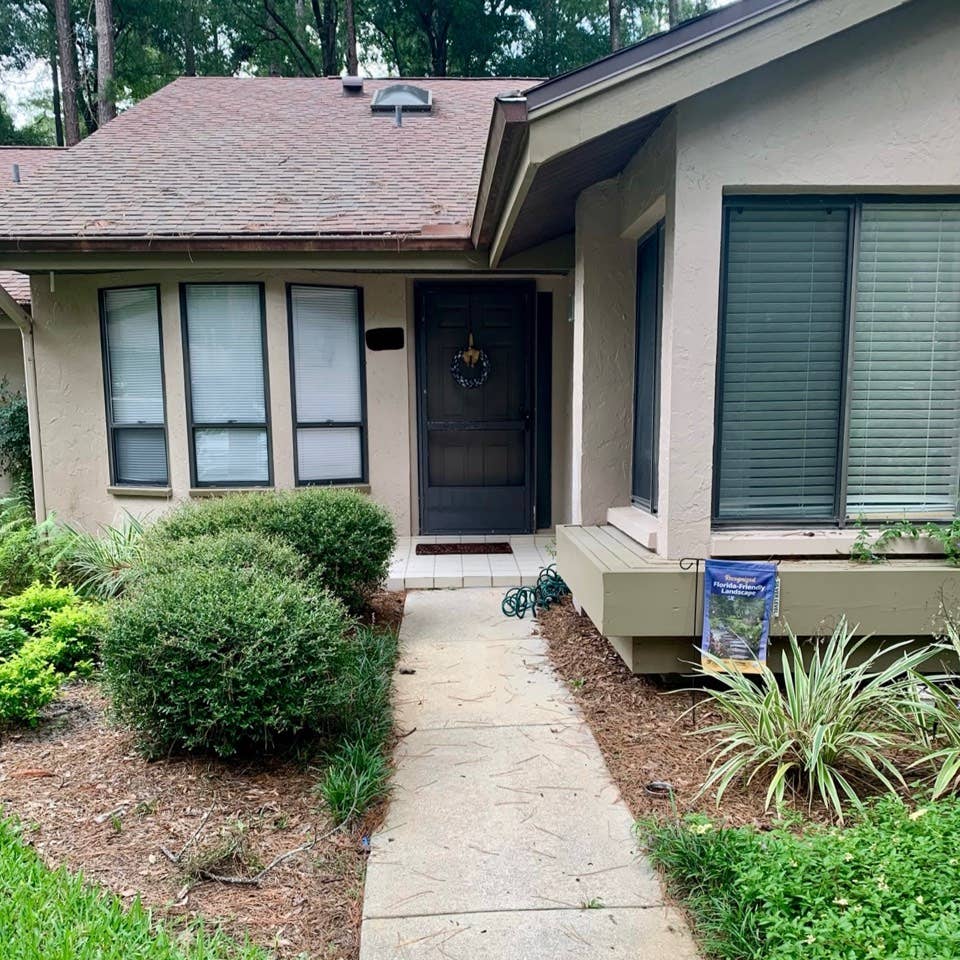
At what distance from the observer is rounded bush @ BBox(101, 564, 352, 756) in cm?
270

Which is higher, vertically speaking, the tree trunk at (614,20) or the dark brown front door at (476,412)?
Result: the tree trunk at (614,20)

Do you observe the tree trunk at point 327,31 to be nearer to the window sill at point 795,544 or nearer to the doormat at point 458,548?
the doormat at point 458,548

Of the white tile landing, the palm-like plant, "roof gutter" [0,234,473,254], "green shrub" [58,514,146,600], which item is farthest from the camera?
"roof gutter" [0,234,473,254]

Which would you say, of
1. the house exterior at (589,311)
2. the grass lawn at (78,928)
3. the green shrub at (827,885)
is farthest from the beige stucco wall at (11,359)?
the green shrub at (827,885)

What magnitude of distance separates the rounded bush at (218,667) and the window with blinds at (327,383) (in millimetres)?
3849

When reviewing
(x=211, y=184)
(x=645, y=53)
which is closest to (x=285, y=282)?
(x=211, y=184)

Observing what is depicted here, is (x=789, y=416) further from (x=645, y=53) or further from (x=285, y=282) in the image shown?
(x=285, y=282)

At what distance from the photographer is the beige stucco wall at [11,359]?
9.07m

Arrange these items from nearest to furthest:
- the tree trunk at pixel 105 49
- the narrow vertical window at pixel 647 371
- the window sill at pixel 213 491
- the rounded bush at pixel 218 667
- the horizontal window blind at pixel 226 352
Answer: the rounded bush at pixel 218 667 → the narrow vertical window at pixel 647 371 → the horizontal window blind at pixel 226 352 → the window sill at pixel 213 491 → the tree trunk at pixel 105 49

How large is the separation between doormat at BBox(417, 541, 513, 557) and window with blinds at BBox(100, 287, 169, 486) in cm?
256

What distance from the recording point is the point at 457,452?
7.16 metres

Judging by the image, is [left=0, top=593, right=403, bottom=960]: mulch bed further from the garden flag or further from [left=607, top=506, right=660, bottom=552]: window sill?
[left=607, top=506, right=660, bottom=552]: window sill

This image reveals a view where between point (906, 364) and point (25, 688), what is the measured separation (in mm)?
4453

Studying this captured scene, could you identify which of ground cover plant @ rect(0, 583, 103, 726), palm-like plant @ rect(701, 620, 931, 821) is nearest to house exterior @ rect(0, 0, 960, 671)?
palm-like plant @ rect(701, 620, 931, 821)
